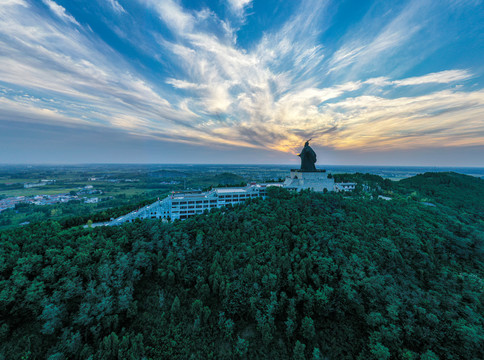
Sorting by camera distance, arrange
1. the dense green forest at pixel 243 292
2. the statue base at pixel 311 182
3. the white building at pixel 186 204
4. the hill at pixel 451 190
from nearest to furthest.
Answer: the dense green forest at pixel 243 292 < the white building at pixel 186 204 < the statue base at pixel 311 182 < the hill at pixel 451 190

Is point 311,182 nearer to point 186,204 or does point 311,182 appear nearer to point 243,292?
point 186,204

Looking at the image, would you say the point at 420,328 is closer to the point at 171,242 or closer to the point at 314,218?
the point at 314,218

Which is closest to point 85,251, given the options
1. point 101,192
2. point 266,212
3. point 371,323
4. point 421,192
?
point 266,212

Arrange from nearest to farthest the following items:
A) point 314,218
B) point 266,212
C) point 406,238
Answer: point 406,238, point 314,218, point 266,212

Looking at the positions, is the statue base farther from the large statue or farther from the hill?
the hill

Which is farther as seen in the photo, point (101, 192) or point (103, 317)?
point (101, 192)

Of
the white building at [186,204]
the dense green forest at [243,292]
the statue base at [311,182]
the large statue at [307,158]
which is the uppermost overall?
the large statue at [307,158]

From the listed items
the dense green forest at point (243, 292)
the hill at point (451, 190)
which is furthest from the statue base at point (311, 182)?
the hill at point (451, 190)

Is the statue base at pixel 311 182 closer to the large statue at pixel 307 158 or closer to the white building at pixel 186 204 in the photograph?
the large statue at pixel 307 158

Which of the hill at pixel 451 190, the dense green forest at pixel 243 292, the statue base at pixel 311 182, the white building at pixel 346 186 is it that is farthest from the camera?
the white building at pixel 346 186
